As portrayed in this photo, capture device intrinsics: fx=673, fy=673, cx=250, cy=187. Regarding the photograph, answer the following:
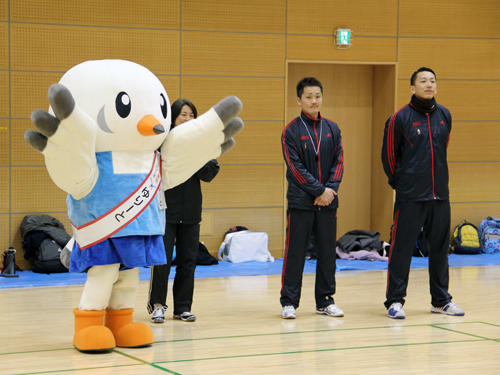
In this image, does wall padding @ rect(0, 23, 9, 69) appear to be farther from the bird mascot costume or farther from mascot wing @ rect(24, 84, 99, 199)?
mascot wing @ rect(24, 84, 99, 199)

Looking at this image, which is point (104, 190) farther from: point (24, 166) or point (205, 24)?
point (205, 24)

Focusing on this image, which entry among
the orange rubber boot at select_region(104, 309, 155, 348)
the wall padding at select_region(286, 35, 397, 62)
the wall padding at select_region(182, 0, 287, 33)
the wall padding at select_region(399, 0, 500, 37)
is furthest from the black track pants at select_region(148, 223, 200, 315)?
the wall padding at select_region(399, 0, 500, 37)

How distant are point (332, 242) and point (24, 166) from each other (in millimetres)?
3826

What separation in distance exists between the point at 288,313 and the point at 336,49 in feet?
14.1

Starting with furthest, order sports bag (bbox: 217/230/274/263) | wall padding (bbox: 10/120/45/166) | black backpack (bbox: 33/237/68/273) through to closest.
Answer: sports bag (bbox: 217/230/274/263) < wall padding (bbox: 10/120/45/166) < black backpack (bbox: 33/237/68/273)

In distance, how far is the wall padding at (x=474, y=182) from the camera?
852cm

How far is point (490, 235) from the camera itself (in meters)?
8.31

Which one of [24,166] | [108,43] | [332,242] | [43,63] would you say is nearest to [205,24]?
[108,43]

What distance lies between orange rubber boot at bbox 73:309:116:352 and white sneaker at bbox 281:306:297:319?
4.67 ft

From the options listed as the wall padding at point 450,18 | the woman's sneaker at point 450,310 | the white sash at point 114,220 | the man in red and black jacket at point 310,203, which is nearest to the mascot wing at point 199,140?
the white sash at point 114,220

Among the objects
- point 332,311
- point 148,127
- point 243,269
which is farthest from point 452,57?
point 148,127

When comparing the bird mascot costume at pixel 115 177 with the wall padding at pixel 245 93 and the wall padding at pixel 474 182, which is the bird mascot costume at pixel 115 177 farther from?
the wall padding at pixel 474 182

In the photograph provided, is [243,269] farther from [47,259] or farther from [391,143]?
[391,143]

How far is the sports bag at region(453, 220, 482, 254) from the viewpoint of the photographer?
816cm
